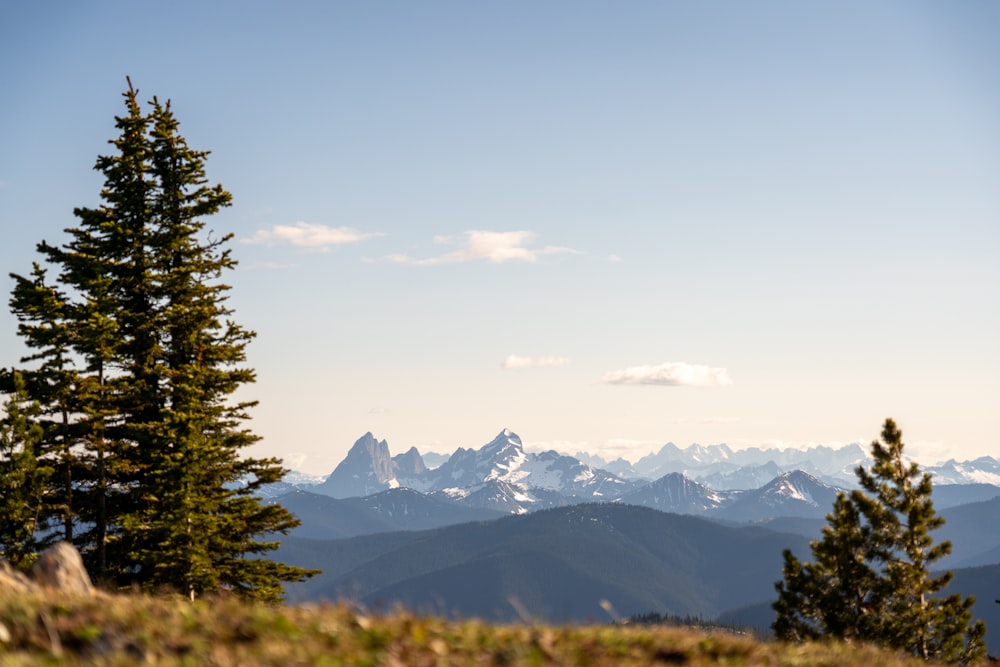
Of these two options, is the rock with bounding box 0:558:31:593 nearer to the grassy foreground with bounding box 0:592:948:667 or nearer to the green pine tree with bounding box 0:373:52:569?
the grassy foreground with bounding box 0:592:948:667

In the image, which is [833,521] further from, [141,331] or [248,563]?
[141,331]

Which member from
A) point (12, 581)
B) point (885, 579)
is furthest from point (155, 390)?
point (885, 579)

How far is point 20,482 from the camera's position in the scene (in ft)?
94.1

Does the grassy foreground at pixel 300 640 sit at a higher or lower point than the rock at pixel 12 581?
lower

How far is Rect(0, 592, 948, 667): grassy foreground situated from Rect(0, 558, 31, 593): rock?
1.30 m

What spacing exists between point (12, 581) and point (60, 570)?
211cm

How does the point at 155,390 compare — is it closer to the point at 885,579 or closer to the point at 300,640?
A: the point at 300,640

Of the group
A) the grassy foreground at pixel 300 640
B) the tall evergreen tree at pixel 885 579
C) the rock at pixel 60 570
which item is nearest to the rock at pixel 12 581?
the rock at pixel 60 570

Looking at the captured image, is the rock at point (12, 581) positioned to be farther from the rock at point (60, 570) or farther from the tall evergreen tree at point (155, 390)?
the tall evergreen tree at point (155, 390)

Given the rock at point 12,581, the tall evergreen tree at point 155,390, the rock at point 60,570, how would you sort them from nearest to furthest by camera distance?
the rock at point 12,581, the rock at point 60,570, the tall evergreen tree at point 155,390

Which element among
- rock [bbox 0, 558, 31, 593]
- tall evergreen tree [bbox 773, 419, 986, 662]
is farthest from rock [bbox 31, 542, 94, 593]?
tall evergreen tree [bbox 773, 419, 986, 662]

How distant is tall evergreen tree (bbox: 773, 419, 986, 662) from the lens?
3528 cm

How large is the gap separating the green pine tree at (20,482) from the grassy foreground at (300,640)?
18.3m

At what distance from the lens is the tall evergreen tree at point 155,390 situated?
27625 millimetres
